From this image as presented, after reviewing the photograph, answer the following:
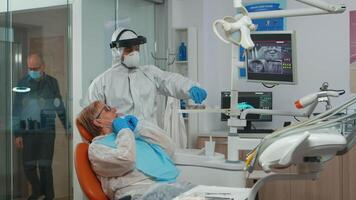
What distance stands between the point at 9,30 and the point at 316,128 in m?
2.82

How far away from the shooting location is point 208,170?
111 inches

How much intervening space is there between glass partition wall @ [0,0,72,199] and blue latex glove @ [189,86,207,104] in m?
1.26

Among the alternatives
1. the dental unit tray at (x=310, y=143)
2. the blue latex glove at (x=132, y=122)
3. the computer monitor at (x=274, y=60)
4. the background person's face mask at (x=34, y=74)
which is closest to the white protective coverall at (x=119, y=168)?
the blue latex glove at (x=132, y=122)

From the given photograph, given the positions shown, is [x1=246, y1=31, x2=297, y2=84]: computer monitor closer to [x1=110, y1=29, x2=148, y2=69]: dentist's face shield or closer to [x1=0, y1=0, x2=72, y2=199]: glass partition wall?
[x1=110, y1=29, x2=148, y2=69]: dentist's face shield

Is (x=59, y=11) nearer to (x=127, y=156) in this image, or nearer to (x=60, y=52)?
(x=60, y=52)

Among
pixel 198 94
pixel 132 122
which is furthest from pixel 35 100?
pixel 198 94

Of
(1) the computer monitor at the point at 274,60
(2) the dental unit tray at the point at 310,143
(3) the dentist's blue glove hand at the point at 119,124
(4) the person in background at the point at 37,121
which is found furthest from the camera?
(4) the person in background at the point at 37,121

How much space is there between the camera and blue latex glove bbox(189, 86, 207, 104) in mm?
3179

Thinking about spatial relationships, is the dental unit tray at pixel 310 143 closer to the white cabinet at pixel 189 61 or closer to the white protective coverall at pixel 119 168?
the white protective coverall at pixel 119 168

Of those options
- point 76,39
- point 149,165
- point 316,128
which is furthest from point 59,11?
point 316,128

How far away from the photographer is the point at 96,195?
2.60 m

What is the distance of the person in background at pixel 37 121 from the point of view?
3.61 metres

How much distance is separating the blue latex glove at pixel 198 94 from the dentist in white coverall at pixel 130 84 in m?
0.09

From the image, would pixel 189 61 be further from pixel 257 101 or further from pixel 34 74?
pixel 34 74
